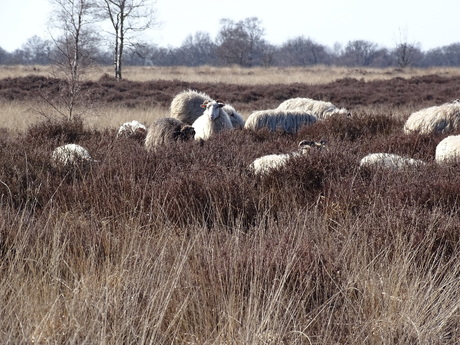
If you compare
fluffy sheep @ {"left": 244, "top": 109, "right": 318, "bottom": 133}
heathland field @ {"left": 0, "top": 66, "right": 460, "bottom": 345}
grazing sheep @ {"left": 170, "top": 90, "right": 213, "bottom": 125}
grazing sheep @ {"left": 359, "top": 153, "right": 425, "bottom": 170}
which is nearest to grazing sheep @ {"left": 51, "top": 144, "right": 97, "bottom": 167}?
heathland field @ {"left": 0, "top": 66, "right": 460, "bottom": 345}

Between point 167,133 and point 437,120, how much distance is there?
15.6 feet

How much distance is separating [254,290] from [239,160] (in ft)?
13.4

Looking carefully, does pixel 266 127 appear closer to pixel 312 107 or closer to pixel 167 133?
pixel 167 133

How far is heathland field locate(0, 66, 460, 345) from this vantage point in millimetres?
3143

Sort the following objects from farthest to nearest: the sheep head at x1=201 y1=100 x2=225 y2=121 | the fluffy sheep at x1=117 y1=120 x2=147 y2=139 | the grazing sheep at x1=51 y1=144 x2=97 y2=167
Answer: the sheep head at x1=201 y1=100 x2=225 y2=121
the fluffy sheep at x1=117 y1=120 x2=147 y2=139
the grazing sheep at x1=51 y1=144 x2=97 y2=167

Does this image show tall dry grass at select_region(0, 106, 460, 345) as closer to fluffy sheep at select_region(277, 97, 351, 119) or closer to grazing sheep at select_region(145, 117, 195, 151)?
grazing sheep at select_region(145, 117, 195, 151)

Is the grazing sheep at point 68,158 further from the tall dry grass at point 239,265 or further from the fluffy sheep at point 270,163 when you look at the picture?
the fluffy sheep at point 270,163

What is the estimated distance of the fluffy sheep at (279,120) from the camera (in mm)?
11398

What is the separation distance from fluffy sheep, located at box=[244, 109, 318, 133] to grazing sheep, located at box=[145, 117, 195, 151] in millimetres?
1597

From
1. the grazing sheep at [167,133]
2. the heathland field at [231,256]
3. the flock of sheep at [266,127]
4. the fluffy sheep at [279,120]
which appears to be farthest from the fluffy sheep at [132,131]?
the heathland field at [231,256]

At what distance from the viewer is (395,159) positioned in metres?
7.08

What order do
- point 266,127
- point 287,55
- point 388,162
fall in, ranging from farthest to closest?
point 287,55 → point 266,127 → point 388,162

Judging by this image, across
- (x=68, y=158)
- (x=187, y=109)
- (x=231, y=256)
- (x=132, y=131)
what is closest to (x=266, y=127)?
(x=132, y=131)

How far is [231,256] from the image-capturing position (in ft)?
12.5
